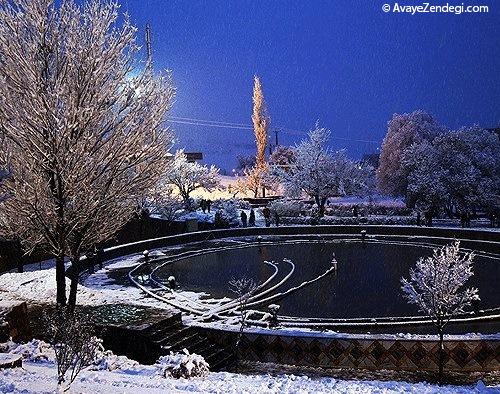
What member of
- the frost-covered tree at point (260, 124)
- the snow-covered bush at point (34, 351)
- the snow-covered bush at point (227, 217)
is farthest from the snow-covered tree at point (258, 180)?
the snow-covered bush at point (34, 351)

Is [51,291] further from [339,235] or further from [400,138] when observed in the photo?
[400,138]

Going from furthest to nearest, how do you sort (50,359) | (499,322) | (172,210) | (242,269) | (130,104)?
(172,210)
(242,269)
(499,322)
(130,104)
(50,359)

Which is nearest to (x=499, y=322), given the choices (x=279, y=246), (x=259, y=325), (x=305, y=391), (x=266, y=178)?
(x=259, y=325)

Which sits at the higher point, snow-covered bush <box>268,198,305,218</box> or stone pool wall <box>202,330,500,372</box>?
snow-covered bush <box>268,198,305,218</box>

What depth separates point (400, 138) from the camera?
180 feet

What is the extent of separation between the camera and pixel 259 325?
50.9ft

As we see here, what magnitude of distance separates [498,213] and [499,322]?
24.9 metres

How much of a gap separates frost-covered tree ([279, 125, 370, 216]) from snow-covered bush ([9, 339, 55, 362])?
36.1 meters

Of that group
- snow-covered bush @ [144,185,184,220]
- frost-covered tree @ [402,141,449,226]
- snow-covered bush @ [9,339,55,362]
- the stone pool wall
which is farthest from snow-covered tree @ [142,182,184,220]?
snow-covered bush @ [9,339,55,362]

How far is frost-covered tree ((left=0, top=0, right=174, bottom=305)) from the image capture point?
35.3 ft

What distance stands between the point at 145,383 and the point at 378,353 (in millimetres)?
6218

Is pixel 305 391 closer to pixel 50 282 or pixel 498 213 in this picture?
pixel 50 282

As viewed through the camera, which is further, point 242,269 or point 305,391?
point 242,269

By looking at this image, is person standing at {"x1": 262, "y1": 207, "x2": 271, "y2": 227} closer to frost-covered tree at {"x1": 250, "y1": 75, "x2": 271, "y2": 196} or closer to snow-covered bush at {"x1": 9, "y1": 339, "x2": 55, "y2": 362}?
frost-covered tree at {"x1": 250, "y1": 75, "x2": 271, "y2": 196}
